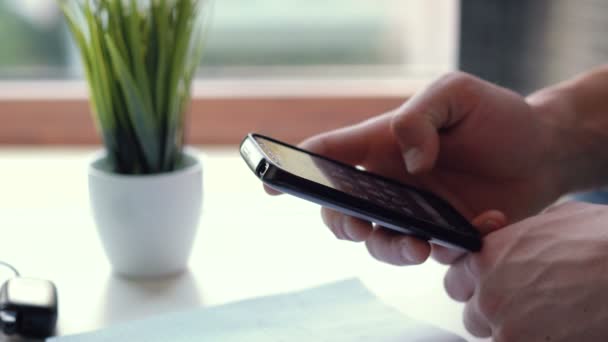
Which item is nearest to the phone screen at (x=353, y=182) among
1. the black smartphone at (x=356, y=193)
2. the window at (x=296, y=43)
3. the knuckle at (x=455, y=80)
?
the black smartphone at (x=356, y=193)

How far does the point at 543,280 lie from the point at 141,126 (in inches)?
15.3

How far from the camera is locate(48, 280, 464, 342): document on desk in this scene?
0.61 meters

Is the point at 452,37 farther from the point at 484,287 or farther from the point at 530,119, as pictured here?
the point at 484,287

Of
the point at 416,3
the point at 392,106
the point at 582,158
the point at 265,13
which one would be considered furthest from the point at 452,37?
the point at 582,158

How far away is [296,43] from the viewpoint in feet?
5.34

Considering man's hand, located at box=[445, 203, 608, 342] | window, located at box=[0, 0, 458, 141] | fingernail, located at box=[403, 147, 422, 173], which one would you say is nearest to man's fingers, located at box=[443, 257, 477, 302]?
man's hand, located at box=[445, 203, 608, 342]

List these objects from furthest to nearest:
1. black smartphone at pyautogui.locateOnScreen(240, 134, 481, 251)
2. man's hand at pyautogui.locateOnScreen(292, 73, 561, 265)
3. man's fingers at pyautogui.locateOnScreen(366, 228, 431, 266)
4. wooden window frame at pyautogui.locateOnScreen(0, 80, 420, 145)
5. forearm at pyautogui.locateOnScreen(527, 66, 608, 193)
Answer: wooden window frame at pyautogui.locateOnScreen(0, 80, 420, 145) < forearm at pyautogui.locateOnScreen(527, 66, 608, 193) < man's hand at pyautogui.locateOnScreen(292, 73, 561, 265) < man's fingers at pyautogui.locateOnScreen(366, 228, 431, 266) < black smartphone at pyautogui.locateOnScreen(240, 134, 481, 251)

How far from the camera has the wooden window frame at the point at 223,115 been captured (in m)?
1.44

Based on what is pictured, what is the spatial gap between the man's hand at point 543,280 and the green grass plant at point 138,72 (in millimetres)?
317

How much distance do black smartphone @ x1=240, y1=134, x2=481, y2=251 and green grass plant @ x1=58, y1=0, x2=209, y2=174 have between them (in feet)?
0.51

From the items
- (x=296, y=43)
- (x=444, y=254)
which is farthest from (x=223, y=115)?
(x=444, y=254)

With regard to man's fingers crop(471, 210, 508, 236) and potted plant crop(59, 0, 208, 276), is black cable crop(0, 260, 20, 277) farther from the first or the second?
man's fingers crop(471, 210, 508, 236)

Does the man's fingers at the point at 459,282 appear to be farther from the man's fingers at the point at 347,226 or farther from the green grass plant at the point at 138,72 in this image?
the green grass plant at the point at 138,72

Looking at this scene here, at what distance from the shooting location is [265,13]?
63.3 inches
